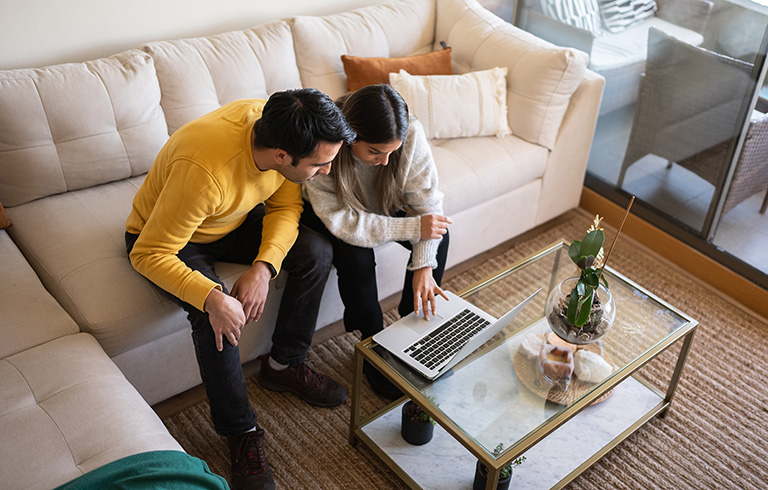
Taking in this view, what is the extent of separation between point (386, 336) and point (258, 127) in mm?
596

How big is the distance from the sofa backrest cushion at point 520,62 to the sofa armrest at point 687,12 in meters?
0.35

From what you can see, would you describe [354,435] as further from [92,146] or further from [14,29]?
[14,29]

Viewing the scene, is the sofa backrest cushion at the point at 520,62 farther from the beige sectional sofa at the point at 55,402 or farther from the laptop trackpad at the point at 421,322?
the beige sectional sofa at the point at 55,402

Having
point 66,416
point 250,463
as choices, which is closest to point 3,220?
point 66,416

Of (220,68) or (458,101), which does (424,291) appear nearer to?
(458,101)

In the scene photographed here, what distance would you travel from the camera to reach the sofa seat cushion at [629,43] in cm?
253

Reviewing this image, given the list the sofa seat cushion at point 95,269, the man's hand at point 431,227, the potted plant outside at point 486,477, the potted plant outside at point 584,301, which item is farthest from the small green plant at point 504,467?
the sofa seat cushion at point 95,269

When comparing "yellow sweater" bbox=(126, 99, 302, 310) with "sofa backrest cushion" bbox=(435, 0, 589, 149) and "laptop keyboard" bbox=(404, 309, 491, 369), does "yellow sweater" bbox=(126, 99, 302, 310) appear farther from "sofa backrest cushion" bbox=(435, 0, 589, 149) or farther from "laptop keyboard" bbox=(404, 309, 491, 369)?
"sofa backrest cushion" bbox=(435, 0, 589, 149)

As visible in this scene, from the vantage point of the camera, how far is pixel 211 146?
1650 mm

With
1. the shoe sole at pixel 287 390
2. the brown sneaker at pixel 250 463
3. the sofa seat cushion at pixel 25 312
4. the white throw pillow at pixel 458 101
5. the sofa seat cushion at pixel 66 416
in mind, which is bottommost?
the shoe sole at pixel 287 390

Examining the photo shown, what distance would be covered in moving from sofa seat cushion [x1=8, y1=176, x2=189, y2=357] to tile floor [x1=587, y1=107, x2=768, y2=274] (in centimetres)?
191

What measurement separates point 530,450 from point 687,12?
1.65 metres

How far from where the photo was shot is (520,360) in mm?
1796

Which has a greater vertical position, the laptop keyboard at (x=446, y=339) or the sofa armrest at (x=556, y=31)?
the sofa armrest at (x=556, y=31)
